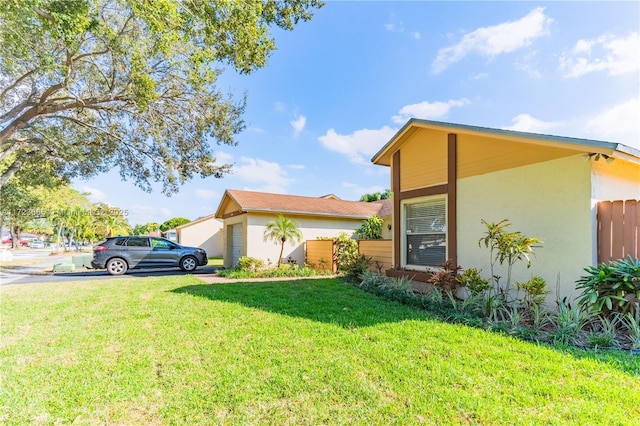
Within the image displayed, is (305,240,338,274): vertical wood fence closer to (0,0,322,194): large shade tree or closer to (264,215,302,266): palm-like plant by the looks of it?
(264,215,302,266): palm-like plant

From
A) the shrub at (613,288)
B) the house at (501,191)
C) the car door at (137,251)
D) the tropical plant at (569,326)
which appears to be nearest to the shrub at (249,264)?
the car door at (137,251)

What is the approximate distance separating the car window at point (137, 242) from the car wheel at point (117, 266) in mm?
771

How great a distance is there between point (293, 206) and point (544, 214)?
11.0m

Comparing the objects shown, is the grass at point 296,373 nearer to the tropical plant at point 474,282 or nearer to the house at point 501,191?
the tropical plant at point 474,282

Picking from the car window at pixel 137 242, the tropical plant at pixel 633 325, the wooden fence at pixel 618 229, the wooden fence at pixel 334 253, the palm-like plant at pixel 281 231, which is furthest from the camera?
the car window at pixel 137 242

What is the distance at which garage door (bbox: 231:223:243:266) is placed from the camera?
49.6 ft

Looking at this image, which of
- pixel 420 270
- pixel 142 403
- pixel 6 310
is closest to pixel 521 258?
pixel 420 270

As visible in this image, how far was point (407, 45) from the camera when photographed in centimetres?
1002

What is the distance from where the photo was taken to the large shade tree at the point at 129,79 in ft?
19.8

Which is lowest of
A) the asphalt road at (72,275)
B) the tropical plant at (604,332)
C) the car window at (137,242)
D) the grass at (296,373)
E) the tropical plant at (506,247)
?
the asphalt road at (72,275)

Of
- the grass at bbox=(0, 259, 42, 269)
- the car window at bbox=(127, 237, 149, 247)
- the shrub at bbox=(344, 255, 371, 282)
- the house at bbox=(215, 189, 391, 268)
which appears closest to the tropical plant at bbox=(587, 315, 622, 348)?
the shrub at bbox=(344, 255, 371, 282)

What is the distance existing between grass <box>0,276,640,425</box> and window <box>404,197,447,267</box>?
228 cm

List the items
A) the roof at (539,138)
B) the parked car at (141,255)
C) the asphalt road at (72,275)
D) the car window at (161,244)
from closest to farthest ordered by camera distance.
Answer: the roof at (539,138) < the asphalt road at (72,275) < the parked car at (141,255) < the car window at (161,244)

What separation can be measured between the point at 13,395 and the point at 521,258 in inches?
294
